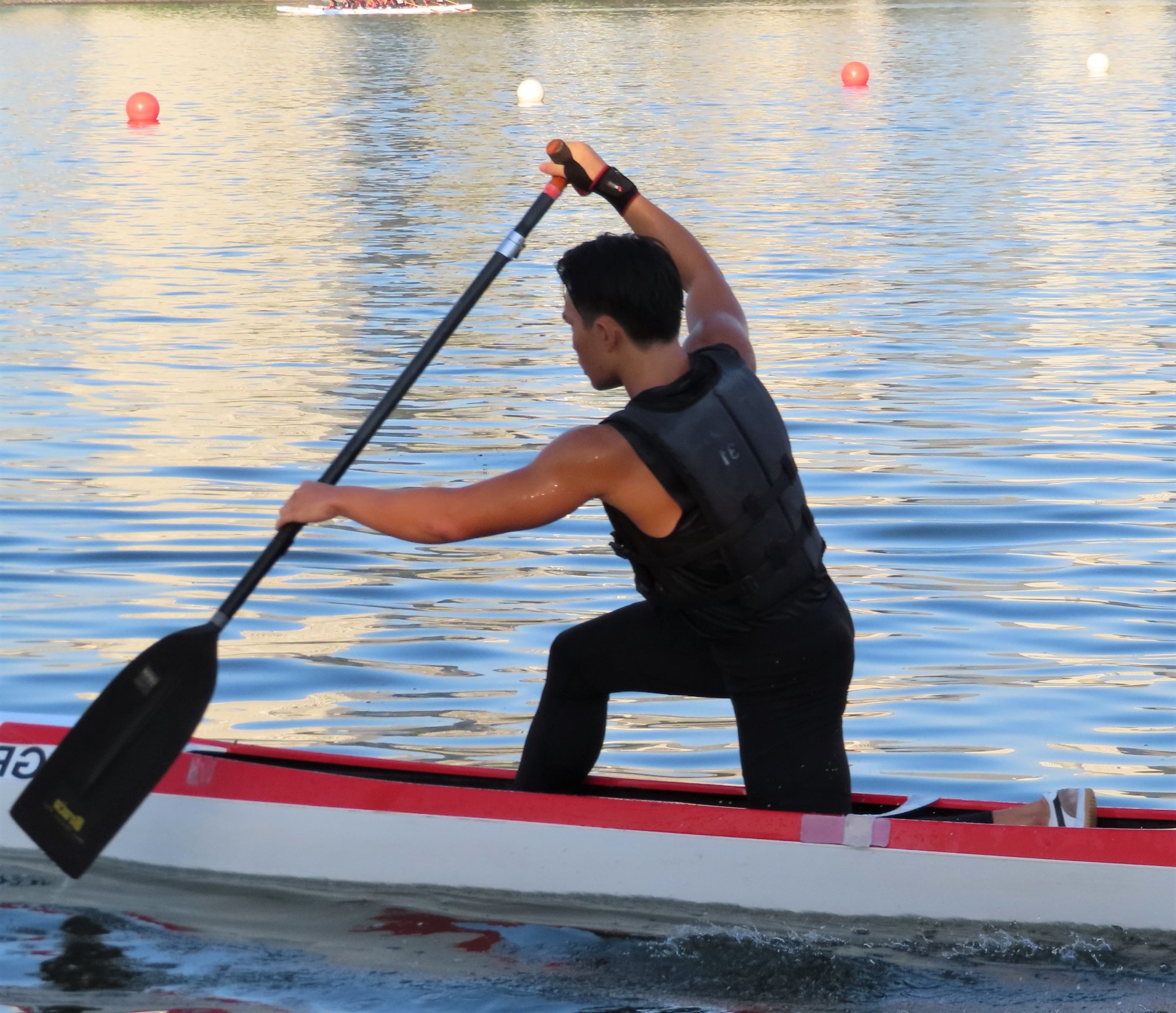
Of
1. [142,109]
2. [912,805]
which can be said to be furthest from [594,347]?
[142,109]

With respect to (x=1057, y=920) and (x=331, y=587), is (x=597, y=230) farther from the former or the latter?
(x=1057, y=920)

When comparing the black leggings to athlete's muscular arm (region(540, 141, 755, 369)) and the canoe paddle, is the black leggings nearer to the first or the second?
athlete's muscular arm (region(540, 141, 755, 369))

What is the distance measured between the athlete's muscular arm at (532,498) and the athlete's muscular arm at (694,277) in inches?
22.9

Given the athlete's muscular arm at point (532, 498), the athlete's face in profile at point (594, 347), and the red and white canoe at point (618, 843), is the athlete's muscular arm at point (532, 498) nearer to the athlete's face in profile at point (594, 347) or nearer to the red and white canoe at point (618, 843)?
the athlete's face in profile at point (594, 347)

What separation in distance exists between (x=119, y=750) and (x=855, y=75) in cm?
2518

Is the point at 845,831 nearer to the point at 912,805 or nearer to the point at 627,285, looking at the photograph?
the point at 912,805

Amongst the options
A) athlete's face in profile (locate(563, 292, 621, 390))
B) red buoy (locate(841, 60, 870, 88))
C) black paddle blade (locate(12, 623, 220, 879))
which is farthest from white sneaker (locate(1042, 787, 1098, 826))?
red buoy (locate(841, 60, 870, 88))

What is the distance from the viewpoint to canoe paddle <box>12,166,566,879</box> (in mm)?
4230

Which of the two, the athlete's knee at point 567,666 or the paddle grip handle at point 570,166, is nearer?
the athlete's knee at point 567,666

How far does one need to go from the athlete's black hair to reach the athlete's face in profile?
16 mm

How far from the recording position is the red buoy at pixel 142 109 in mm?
23656

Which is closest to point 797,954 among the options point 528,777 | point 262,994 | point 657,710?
point 528,777

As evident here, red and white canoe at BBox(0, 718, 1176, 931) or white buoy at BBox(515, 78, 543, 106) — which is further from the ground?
white buoy at BBox(515, 78, 543, 106)

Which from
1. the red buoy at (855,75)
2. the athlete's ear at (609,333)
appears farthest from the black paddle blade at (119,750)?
the red buoy at (855,75)
